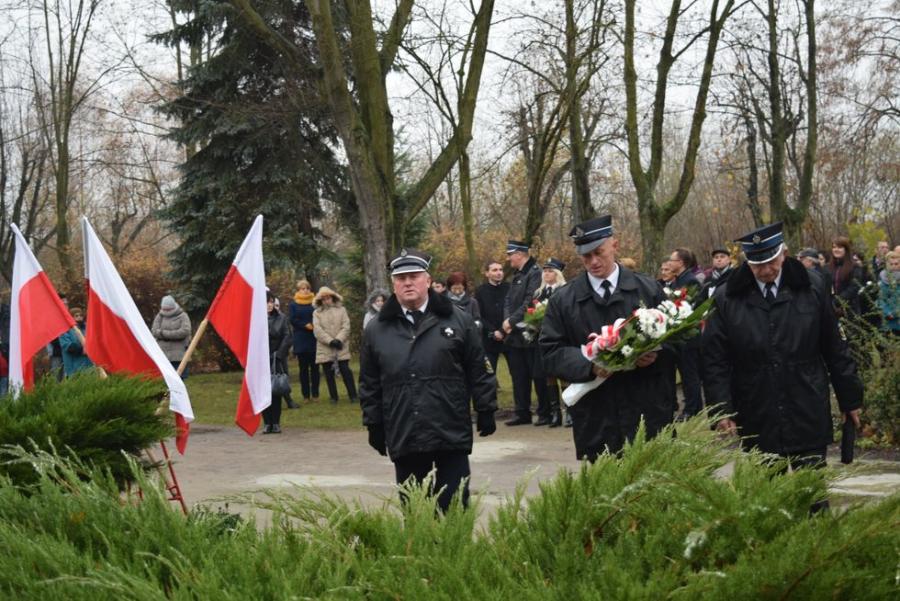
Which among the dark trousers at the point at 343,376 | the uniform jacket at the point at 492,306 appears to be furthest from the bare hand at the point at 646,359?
the dark trousers at the point at 343,376

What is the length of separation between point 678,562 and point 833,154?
3146 centimetres

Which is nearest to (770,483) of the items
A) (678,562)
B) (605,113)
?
(678,562)

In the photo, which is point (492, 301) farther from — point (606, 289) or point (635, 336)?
point (635, 336)

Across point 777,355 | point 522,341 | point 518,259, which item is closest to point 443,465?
point 777,355

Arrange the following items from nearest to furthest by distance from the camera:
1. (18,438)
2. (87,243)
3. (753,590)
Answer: (753,590), (18,438), (87,243)

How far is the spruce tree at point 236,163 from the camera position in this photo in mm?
26969

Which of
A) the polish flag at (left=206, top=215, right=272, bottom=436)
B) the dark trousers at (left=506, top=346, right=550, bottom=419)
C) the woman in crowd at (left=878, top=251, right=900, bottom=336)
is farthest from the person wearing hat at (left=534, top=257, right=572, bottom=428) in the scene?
the polish flag at (left=206, top=215, right=272, bottom=436)

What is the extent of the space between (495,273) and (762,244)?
10.1 meters

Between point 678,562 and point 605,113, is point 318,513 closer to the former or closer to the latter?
point 678,562

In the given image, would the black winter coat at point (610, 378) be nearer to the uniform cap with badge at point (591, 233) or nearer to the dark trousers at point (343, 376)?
the uniform cap with badge at point (591, 233)

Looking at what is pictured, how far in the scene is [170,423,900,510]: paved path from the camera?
10.3m

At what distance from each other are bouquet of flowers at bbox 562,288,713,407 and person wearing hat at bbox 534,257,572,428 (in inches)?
285

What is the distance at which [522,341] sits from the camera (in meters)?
14.6

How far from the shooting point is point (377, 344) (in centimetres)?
673
